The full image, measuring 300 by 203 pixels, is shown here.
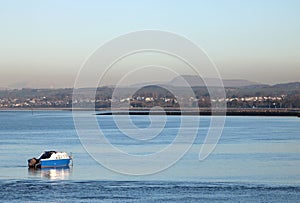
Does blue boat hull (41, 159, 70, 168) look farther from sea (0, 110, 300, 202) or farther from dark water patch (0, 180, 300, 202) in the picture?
dark water patch (0, 180, 300, 202)

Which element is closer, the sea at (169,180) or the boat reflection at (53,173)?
the sea at (169,180)

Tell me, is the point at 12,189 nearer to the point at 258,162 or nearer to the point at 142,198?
the point at 142,198

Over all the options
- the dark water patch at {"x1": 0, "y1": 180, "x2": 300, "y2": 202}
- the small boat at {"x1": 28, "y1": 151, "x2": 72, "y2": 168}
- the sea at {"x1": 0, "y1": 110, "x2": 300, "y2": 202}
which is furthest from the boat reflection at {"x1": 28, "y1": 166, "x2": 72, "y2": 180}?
the dark water patch at {"x1": 0, "y1": 180, "x2": 300, "y2": 202}

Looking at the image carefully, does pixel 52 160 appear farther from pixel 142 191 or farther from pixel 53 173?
pixel 142 191

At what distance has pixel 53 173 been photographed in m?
44.9

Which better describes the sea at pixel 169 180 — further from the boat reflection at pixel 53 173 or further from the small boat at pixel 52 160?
the small boat at pixel 52 160

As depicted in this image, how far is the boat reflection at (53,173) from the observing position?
42.4 meters

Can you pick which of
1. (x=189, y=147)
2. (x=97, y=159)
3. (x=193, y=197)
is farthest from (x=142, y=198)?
(x=189, y=147)

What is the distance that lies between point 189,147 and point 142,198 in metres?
34.7

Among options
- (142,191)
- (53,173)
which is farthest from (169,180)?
(53,173)

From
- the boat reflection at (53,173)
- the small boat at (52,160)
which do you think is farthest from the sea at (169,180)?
the small boat at (52,160)

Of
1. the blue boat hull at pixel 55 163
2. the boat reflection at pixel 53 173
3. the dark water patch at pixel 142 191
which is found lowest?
the dark water patch at pixel 142 191

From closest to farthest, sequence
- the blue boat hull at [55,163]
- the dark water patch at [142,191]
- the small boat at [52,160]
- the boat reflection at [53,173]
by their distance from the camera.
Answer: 1. the dark water patch at [142,191]
2. the boat reflection at [53,173]
3. the small boat at [52,160]
4. the blue boat hull at [55,163]

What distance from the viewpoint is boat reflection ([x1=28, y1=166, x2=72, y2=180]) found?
42.4m
